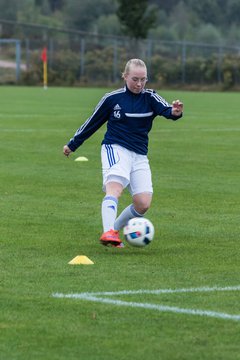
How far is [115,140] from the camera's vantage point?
11070 millimetres

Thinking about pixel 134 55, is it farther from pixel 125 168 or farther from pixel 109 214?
pixel 109 214

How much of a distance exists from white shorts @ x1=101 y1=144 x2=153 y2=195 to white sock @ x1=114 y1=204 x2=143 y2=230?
19 centimetres

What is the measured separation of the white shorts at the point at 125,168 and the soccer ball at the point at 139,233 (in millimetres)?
563

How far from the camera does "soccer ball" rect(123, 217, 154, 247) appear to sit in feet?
34.3

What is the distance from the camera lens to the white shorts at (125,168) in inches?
430

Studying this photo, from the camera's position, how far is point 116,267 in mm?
9750

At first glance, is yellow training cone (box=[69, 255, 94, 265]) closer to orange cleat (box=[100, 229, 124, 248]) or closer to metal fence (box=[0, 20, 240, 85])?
orange cleat (box=[100, 229, 124, 248])

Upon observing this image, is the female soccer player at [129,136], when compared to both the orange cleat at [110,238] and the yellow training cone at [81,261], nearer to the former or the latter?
the orange cleat at [110,238]

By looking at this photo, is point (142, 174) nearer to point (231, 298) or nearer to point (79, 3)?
point (231, 298)

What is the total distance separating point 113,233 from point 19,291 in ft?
6.64

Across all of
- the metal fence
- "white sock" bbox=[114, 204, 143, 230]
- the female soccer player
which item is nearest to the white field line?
the female soccer player

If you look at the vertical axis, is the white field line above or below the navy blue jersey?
below

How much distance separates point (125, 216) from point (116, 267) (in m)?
1.57

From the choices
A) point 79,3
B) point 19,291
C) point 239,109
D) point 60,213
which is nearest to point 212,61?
point 239,109
